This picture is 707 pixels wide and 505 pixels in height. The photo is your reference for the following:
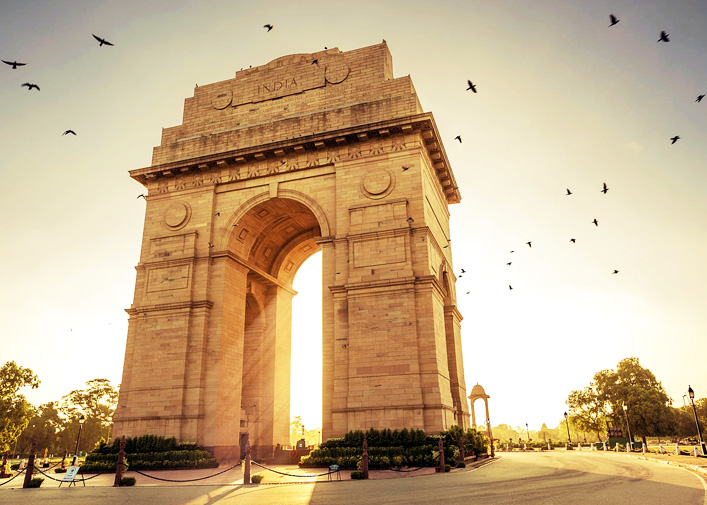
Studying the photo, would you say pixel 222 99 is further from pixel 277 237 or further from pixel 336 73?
pixel 277 237

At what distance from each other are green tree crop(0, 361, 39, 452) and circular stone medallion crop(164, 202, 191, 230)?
28.9 metres

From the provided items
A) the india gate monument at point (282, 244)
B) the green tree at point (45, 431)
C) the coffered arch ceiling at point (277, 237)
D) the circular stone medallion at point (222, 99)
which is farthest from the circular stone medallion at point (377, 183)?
the green tree at point (45, 431)

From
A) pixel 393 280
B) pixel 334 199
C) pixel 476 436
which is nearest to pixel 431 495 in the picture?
pixel 393 280

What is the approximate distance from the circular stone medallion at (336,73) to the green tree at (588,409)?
54.9m

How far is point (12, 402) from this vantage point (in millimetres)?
44094

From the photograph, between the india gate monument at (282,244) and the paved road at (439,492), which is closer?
the paved road at (439,492)

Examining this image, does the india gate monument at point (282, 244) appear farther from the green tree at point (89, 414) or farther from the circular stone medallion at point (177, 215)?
the green tree at point (89, 414)

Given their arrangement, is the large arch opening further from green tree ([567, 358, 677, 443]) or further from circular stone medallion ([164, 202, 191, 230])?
green tree ([567, 358, 677, 443])

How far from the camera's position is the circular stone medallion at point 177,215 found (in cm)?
2700


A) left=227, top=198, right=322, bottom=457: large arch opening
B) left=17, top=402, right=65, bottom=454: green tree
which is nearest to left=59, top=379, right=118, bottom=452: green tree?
left=17, top=402, right=65, bottom=454: green tree

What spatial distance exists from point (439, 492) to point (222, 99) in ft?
83.6

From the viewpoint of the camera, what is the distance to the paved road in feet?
33.8

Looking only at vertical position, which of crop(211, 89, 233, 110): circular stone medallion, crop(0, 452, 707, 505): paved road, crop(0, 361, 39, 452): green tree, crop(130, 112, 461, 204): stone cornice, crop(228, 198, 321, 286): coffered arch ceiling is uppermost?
crop(211, 89, 233, 110): circular stone medallion

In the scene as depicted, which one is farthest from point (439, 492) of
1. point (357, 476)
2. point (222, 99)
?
point (222, 99)
